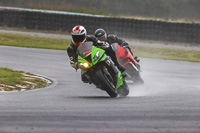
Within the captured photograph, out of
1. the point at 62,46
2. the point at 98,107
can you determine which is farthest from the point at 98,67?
the point at 62,46

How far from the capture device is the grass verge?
37.7ft

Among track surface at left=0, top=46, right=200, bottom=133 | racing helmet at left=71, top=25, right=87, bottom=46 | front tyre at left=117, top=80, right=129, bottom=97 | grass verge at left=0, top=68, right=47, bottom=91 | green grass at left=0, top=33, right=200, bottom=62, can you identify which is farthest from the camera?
green grass at left=0, top=33, right=200, bottom=62

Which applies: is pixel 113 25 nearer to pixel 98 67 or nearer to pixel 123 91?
pixel 123 91

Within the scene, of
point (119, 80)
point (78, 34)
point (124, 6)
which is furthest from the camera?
point (124, 6)

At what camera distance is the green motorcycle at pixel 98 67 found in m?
9.70

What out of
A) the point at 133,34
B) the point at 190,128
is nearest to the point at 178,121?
the point at 190,128

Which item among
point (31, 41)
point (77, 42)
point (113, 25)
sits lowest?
point (31, 41)

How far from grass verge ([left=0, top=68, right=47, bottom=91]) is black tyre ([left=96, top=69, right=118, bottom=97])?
7.50 feet

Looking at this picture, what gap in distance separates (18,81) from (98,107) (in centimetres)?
415

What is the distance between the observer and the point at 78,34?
9992mm

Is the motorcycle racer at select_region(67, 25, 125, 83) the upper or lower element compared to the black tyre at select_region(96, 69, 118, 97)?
upper

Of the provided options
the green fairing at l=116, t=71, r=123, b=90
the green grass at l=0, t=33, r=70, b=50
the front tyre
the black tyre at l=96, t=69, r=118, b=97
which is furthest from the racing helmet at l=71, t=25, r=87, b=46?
the green grass at l=0, t=33, r=70, b=50

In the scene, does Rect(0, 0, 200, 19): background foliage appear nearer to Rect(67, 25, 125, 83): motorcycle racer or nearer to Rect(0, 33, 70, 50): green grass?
Rect(0, 33, 70, 50): green grass

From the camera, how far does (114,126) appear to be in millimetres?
6707
